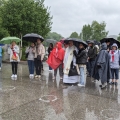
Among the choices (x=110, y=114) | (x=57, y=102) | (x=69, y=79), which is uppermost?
(x=69, y=79)

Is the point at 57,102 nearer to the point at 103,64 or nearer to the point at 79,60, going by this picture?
the point at 79,60

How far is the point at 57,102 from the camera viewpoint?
500cm

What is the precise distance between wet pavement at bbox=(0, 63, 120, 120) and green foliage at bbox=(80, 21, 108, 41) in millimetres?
27329

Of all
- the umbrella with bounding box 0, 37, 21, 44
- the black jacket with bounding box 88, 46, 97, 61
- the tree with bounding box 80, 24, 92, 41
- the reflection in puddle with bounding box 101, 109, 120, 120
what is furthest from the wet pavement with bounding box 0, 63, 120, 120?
the tree with bounding box 80, 24, 92, 41

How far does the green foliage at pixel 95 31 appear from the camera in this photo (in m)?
33.1

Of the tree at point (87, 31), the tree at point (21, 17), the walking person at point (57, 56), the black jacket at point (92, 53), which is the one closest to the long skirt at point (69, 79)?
the walking person at point (57, 56)

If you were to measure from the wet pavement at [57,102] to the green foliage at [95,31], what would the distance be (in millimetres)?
27329

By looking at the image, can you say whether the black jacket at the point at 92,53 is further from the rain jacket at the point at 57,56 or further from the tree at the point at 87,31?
the tree at the point at 87,31

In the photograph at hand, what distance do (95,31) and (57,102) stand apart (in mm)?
30364

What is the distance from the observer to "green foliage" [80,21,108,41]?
109 ft

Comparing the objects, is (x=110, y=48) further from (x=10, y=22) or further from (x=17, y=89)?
(x=10, y=22)

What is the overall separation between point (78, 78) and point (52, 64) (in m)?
1.24

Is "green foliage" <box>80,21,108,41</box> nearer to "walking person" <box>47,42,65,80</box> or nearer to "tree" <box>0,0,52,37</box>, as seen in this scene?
"tree" <box>0,0,52,37</box>

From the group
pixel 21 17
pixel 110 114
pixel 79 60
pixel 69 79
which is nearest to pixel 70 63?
pixel 79 60
